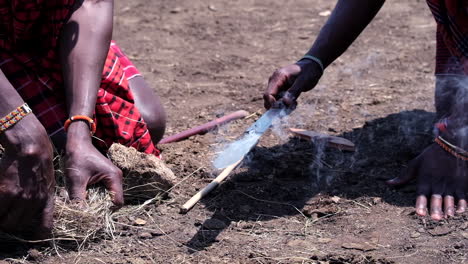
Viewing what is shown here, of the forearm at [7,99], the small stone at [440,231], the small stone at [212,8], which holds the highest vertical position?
the forearm at [7,99]

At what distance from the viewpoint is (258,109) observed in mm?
3713

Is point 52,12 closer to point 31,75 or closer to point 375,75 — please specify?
point 31,75

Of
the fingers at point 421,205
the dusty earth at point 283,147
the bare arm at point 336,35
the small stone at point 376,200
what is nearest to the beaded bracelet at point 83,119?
the dusty earth at point 283,147

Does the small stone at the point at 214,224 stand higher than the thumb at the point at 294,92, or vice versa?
the thumb at the point at 294,92

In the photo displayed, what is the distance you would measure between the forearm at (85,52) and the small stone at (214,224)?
1.92 feet

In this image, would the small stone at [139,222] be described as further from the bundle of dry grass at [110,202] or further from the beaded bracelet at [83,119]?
the beaded bracelet at [83,119]

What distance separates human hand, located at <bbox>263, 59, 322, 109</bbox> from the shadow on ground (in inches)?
14.5

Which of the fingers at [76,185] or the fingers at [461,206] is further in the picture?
the fingers at [461,206]

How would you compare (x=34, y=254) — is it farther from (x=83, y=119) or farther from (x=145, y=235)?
(x=83, y=119)

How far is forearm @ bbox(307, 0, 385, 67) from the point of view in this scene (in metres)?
2.90

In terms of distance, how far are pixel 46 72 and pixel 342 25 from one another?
3.96 feet

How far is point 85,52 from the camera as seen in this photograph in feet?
8.99

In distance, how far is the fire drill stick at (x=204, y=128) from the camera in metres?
3.37

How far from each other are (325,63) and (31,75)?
3.87ft
